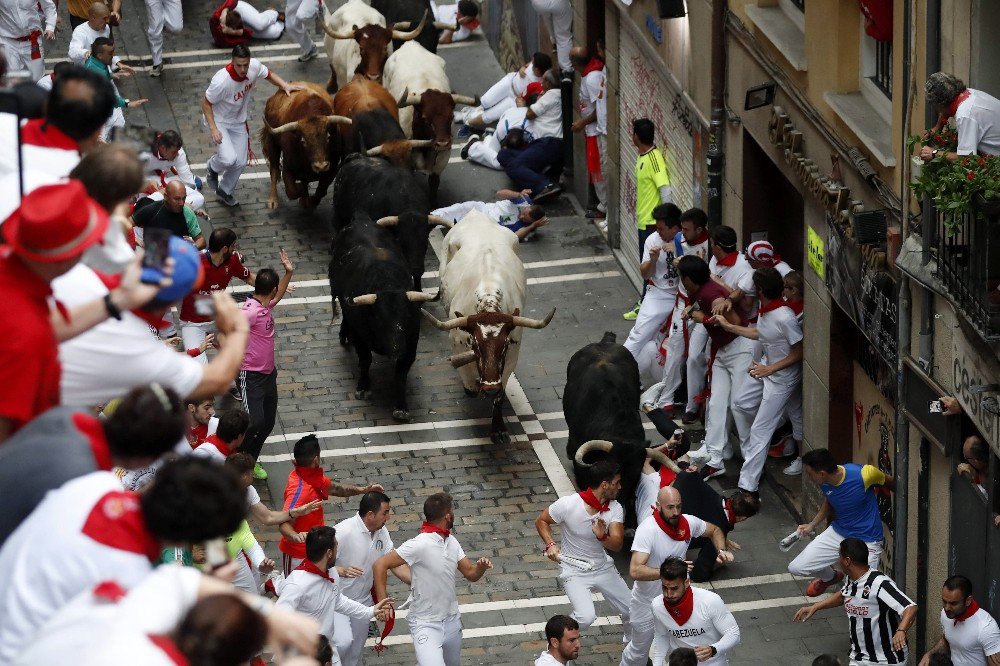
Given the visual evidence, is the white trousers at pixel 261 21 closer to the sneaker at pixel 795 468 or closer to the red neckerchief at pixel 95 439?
the sneaker at pixel 795 468

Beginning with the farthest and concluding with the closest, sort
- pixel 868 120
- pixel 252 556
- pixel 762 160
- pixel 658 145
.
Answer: pixel 658 145
pixel 762 160
pixel 868 120
pixel 252 556

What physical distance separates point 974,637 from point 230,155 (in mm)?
13209

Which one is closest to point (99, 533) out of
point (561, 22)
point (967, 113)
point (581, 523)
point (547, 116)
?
point (967, 113)

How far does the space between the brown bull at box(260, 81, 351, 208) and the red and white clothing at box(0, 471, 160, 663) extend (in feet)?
53.0

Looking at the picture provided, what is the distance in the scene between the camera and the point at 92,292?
24.7ft

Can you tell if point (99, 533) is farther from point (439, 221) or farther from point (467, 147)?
point (467, 147)

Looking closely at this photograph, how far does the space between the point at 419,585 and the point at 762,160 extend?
6.51 metres

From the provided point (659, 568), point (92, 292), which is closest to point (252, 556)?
point (659, 568)

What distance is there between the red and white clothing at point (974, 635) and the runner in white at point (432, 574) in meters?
3.35

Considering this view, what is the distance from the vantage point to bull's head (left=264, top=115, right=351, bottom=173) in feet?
74.0

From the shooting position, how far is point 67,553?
645 centimetres

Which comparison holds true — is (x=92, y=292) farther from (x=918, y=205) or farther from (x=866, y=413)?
(x=866, y=413)

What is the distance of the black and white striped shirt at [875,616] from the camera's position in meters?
13.1

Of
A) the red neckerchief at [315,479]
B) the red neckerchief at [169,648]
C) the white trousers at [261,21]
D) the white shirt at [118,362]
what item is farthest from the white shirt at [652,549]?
the white trousers at [261,21]
